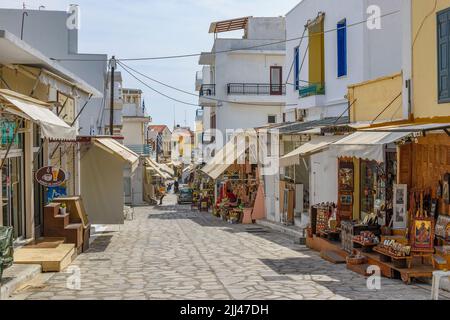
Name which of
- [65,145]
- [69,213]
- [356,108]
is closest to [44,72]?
[69,213]

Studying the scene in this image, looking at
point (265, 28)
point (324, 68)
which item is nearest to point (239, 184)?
point (324, 68)

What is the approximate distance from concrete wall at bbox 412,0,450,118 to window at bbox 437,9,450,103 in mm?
144

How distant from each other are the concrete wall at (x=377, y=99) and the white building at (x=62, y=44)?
693 inches

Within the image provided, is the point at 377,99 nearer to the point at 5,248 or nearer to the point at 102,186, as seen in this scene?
the point at 102,186

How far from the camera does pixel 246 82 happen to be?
146ft

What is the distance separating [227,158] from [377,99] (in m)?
15.3

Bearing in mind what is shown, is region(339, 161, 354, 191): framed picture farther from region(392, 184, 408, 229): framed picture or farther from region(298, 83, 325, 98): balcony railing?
region(298, 83, 325, 98): balcony railing

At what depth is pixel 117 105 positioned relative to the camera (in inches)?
1807

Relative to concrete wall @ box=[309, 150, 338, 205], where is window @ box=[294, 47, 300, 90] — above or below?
above

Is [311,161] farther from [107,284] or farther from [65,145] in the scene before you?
[107,284]

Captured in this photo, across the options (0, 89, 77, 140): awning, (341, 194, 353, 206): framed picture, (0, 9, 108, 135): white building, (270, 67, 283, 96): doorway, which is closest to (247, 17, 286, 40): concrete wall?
(270, 67, 283, 96): doorway

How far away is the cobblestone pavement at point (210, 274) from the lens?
1041cm

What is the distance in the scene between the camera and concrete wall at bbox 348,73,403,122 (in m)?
15.5

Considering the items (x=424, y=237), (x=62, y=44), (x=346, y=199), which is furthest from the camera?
(x=62, y=44)
